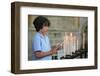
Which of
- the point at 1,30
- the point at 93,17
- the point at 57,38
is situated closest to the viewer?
the point at 1,30

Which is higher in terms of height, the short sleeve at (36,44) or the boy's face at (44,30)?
the boy's face at (44,30)

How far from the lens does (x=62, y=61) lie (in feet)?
6.10

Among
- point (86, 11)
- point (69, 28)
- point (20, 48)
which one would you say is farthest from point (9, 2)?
point (86, 11)

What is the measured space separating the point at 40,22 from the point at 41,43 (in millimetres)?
155

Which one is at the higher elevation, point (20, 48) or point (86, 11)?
point (86, 11)

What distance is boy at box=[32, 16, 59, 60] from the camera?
70.4 inches

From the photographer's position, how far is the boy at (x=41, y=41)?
1789 millimetres

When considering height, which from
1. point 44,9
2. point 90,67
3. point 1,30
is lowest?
point 90,67

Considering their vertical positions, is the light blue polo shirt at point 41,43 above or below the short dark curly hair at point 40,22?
below

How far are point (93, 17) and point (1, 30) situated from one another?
2.46 ft

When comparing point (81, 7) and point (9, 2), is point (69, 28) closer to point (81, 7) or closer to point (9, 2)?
point (81, 7)

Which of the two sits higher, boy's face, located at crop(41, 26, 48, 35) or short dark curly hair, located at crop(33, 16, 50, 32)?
short dark curly hair, located at crop(33, 16, 50, 32)

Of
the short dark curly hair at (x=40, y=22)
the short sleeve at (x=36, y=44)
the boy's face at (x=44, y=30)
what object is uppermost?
the short dark curly hair at (x=40, y=22)

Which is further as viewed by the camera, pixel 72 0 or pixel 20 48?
pixel 72 0
